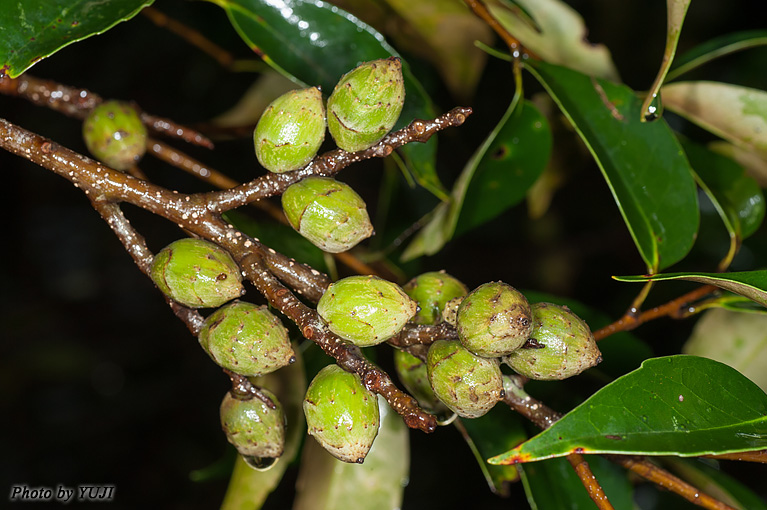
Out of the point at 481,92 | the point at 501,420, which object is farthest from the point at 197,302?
the point at 481,92

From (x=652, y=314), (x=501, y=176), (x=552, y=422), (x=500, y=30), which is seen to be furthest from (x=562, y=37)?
(x=552, y=422)

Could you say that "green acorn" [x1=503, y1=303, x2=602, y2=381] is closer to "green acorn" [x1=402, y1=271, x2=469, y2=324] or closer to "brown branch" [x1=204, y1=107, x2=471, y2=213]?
"green acorn" [x1=402, y1=271, x2=469, y2=324]

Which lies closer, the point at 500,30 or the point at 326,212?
the point at 326,212

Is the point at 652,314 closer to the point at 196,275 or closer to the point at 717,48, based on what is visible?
the point at 717,48

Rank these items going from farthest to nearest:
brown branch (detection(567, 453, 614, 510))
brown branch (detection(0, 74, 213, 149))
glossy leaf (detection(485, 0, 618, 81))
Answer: glossy leaf (detection(485, 0, 618, 81)) < brown branch (detection(0, 74, 213, 149)) < brown branch (detection(567, 453, 614, 510))

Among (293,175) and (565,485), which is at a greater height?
(293,175)

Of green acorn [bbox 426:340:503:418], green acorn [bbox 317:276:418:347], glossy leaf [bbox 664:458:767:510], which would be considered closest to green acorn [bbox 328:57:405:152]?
green acorn [bbox 317:276:418:347]
